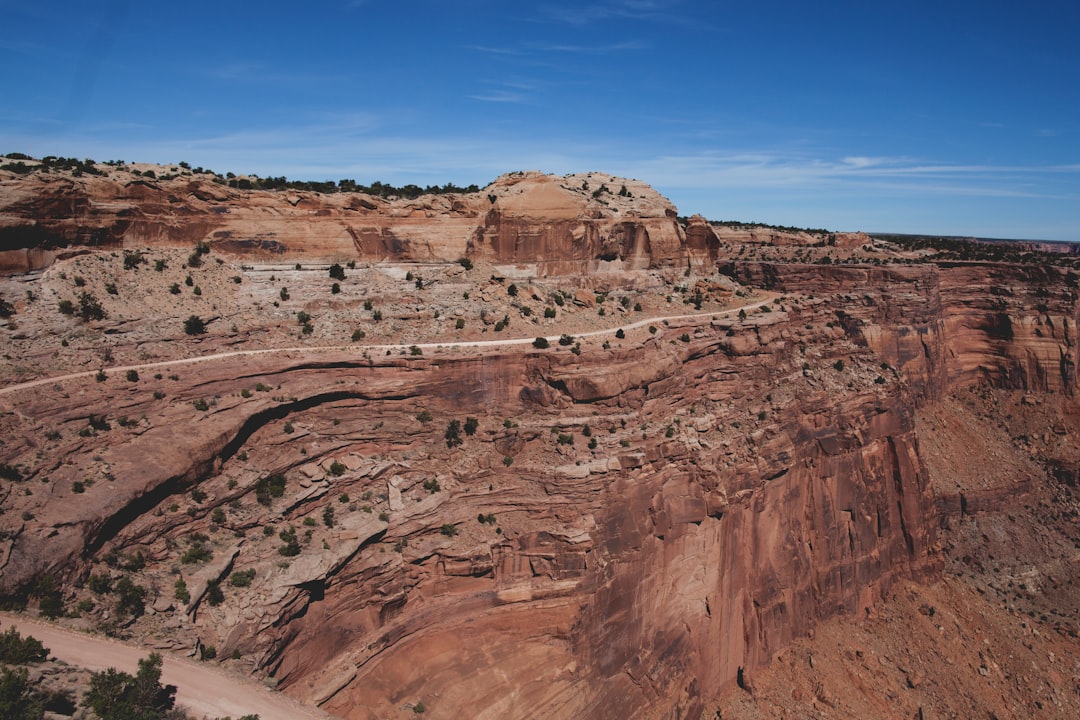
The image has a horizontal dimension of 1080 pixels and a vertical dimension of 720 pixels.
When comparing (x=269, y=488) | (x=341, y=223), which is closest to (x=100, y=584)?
(x=269, y=488)

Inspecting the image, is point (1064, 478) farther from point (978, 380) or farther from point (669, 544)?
point (669, 544)

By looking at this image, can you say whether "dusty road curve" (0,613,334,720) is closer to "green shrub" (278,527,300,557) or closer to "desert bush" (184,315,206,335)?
"green shrub" (278,527,300,557)

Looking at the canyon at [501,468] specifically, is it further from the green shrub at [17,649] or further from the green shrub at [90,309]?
the green shrub at [17,649]

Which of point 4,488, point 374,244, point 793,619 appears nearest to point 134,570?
point 4,488

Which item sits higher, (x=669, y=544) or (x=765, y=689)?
(x=669, y=544)

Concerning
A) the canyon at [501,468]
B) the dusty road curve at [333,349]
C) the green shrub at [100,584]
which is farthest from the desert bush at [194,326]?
the green shrub at [100,584]

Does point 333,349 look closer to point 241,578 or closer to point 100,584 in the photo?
point 241,578

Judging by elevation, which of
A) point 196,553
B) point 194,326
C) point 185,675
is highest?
point 194,326
